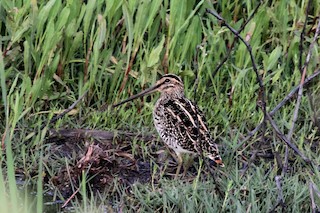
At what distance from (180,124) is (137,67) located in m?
0.99

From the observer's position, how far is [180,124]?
534cm

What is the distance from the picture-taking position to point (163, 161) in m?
5.54

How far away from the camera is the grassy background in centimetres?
558

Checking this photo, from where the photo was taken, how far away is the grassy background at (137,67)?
558 cm

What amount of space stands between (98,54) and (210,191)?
147 cm

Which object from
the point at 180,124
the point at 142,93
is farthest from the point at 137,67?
the point at 180,124

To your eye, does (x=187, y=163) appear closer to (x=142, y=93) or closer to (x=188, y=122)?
(x=188, y=122)

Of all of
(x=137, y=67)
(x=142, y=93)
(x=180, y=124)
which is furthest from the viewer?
(x=137, y=67)

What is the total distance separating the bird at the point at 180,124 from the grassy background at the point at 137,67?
0.60ft

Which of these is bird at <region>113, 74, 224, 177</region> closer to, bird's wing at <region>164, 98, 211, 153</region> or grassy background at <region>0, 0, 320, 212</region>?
bird's wing at <region>164, 98, 211, 153</region>

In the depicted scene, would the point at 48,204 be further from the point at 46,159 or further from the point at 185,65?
the point at 185,65

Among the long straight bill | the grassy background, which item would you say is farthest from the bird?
the grassy background

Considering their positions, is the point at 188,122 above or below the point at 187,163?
above

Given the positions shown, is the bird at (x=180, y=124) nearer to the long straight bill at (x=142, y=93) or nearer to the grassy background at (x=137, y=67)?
the long straight bill at (x=142, y=93)
